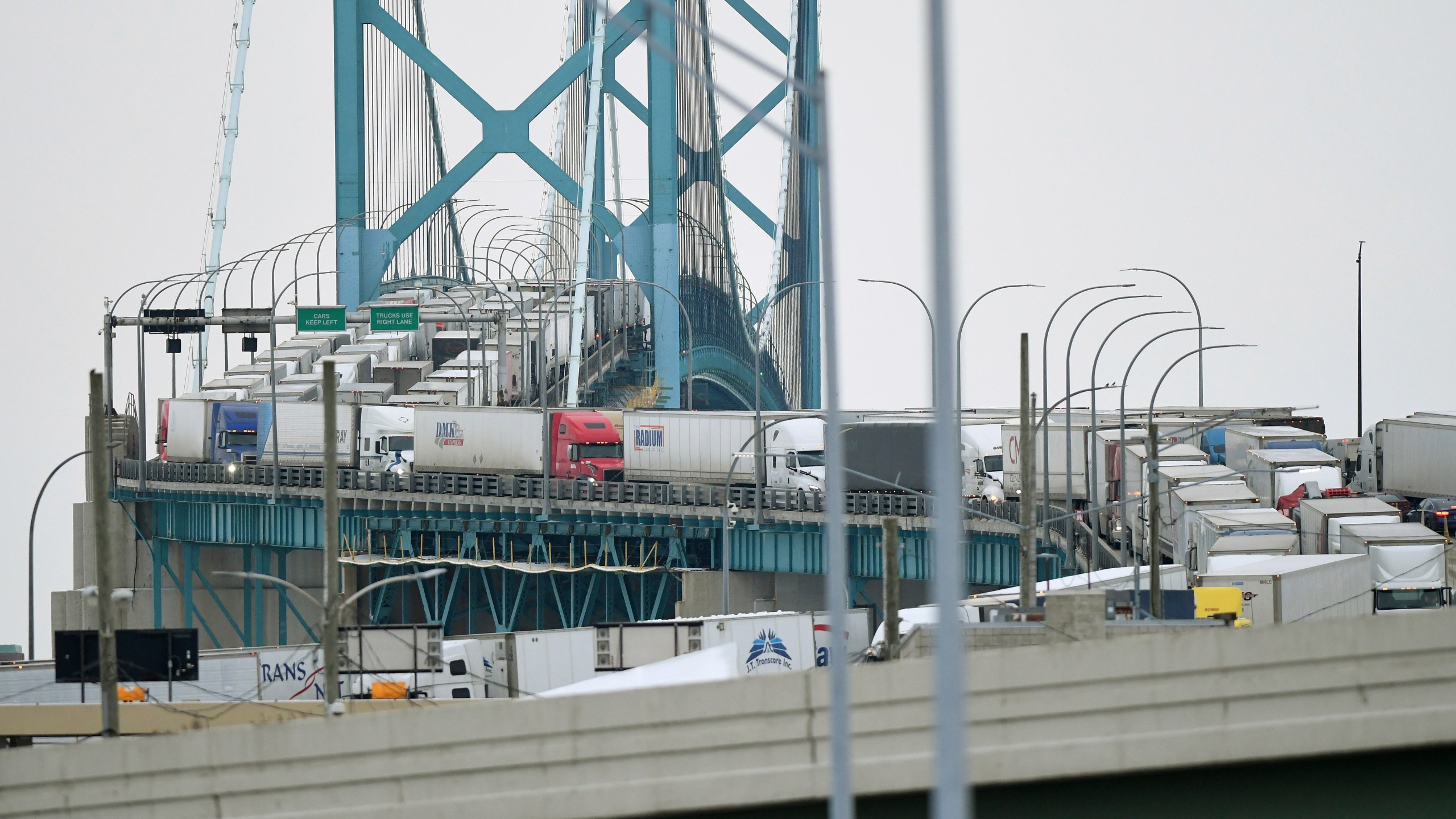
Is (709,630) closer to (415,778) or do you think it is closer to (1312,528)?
(1312,528)

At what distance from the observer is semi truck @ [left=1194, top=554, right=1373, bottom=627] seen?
31703mm

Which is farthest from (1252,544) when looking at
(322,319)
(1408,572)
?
(322,319)

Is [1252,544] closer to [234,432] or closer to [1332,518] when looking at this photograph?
[1332,518]

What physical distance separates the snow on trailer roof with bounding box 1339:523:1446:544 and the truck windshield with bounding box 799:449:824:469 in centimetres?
2209

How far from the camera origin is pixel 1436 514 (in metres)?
44.2

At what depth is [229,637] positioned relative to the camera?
71875mm

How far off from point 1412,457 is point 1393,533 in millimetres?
15156

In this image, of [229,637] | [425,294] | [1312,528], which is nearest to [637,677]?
[1312,528]

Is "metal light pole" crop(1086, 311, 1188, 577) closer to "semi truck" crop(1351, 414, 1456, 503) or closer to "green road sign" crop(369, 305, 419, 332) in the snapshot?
"semi truck" crop(1351, 414, 1456, 503)

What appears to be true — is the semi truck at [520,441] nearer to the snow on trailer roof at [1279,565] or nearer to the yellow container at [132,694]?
the snow on trailer roof at [1279,565]

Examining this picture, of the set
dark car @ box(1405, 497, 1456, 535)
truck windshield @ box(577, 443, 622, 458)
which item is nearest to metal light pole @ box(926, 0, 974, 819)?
dark car @ box(1405, 497, 1456, 535)

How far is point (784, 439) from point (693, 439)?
369 centimetres

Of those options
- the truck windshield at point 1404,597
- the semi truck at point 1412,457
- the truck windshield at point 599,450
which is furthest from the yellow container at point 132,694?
the semi truck at point 1412,457

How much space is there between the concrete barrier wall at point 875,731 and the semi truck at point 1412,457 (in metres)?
37.5
